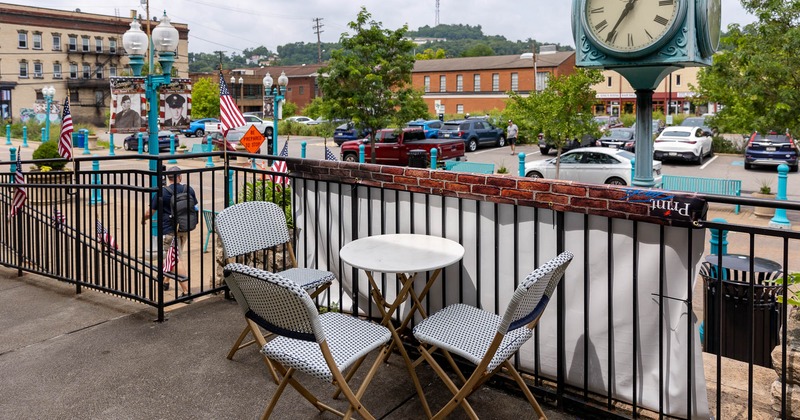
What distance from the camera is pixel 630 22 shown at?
4957 mm

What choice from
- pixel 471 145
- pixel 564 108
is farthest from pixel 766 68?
pixel 471 145

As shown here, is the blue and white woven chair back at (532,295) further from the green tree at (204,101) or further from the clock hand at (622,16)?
the green tree at (204,101)

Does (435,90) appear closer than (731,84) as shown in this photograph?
No

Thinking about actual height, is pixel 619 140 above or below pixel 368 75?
below

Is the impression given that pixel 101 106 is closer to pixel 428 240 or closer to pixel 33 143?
pixel 33 143

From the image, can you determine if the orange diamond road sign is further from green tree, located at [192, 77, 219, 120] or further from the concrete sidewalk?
green tree, located at [192, 77, 219, 120]

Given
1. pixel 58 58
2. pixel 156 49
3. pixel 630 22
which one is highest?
pixel 58 58

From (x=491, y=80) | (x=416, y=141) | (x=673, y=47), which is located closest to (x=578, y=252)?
(x=673, y=47)

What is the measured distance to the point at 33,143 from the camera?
1791 inches

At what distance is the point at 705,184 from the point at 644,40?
13.9 m

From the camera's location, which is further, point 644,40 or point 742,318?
point 742,318

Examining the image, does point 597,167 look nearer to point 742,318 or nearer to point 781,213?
point 781,213

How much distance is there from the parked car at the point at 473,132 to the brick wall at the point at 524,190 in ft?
106

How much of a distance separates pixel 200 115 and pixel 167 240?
55559mm
